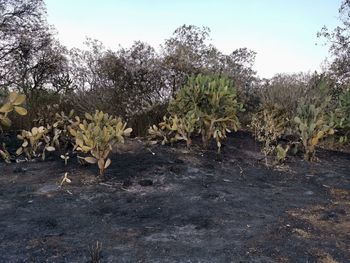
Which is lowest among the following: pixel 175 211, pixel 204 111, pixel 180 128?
pixel 175 211

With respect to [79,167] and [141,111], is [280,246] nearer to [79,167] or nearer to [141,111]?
[79,167]

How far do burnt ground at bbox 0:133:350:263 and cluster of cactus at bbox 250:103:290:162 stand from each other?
48 cm

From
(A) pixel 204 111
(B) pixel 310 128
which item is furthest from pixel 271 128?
(A) pixel 204 111

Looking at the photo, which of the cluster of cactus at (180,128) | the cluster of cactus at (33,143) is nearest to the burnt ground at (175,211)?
the cluster of cactus at (33,143)

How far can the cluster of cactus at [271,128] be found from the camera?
6.04m

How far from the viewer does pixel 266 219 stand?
11.3ft

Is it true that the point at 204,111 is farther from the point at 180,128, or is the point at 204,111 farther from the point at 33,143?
the point at 33,143

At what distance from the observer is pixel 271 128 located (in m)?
6.49

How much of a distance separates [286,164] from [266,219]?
2421 millimetres

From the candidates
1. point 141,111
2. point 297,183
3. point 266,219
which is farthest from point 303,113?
point 266,219

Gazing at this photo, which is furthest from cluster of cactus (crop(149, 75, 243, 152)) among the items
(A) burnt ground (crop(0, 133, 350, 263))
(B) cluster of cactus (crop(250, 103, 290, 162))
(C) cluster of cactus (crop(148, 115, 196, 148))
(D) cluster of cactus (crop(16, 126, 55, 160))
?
(D) cluster of cactus (crop(16, 126, 55, 160))

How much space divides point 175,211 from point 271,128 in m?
3.40

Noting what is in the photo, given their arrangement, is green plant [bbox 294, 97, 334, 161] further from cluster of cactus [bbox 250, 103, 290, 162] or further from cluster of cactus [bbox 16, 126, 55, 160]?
cluster of cactus [bbox 16, 126, 55, 160]

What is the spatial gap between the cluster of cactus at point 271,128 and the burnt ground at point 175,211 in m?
0.48
